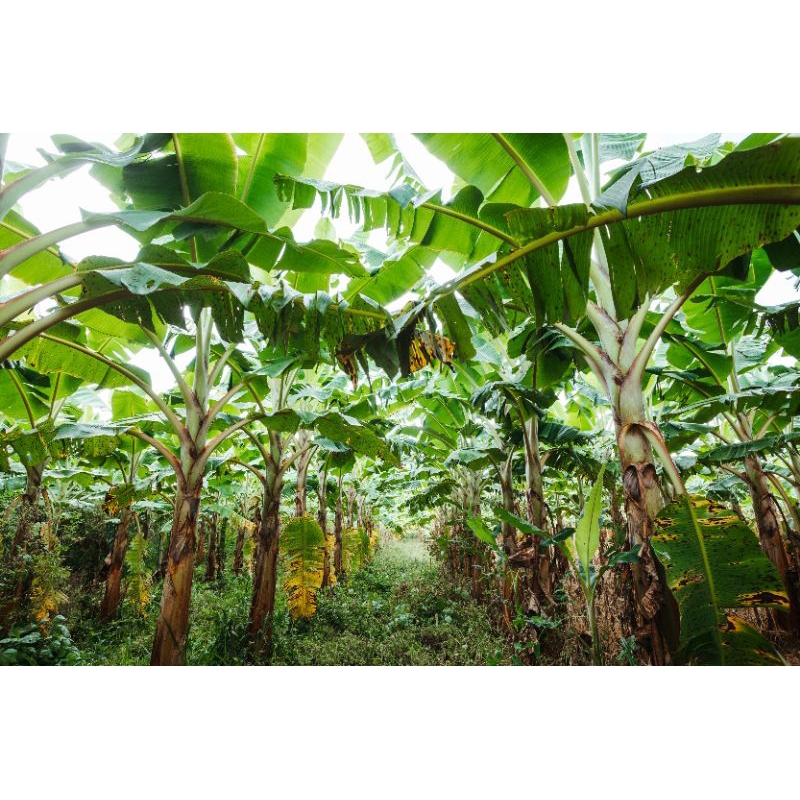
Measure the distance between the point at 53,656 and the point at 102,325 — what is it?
2713mm

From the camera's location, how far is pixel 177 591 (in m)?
2.11

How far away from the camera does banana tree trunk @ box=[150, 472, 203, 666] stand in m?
2.10

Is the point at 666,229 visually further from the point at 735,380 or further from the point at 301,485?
the point at 301,485

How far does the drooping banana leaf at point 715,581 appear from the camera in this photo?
1.32 m

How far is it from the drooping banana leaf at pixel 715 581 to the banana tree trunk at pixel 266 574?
8.24ft

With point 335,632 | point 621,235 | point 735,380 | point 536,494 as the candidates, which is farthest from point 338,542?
point 621,235

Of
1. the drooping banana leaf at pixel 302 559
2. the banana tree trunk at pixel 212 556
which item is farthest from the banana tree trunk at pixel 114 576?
the banana tree trunk at pixel 212 556

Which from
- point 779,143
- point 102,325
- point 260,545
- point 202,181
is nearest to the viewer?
point 779,143

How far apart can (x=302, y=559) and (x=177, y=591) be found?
1.25 m

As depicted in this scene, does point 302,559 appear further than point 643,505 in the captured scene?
Yes
